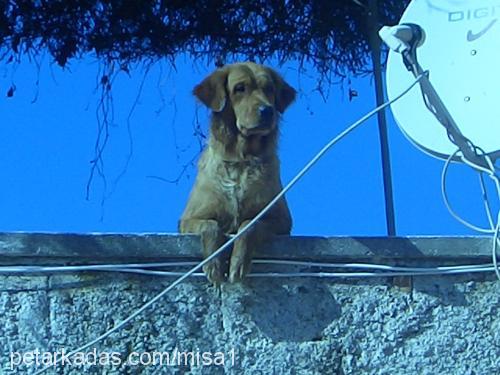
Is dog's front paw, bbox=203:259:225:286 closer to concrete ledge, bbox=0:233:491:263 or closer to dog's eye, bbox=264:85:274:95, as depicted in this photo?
concrete ledge, bbox=0:233:491:263

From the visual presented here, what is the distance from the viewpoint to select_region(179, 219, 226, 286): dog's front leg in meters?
4.29

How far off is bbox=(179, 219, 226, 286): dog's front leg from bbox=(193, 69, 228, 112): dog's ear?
3.01ft

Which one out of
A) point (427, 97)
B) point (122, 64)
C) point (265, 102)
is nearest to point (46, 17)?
point (122, 64)

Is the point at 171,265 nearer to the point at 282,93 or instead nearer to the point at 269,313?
the point at 269,313

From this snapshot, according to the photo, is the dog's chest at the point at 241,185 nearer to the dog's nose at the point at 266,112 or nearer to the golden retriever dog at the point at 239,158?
the golden retriever dog at the point at 239,158

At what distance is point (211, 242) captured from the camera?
444 cm

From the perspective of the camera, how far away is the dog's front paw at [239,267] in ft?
14.1

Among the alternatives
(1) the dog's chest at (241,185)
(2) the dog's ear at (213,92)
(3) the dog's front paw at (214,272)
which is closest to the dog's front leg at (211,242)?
(3) the dog's front paw at (214,272)

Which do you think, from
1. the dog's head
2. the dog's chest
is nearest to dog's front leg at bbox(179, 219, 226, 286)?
the dog's chest

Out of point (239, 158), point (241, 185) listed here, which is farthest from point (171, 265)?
point (239, 158)

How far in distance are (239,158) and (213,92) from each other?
1.54 ft

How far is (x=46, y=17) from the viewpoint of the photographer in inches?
325

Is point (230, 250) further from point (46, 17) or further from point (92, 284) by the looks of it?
point (46, 17)

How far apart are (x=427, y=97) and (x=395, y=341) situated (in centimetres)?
102
